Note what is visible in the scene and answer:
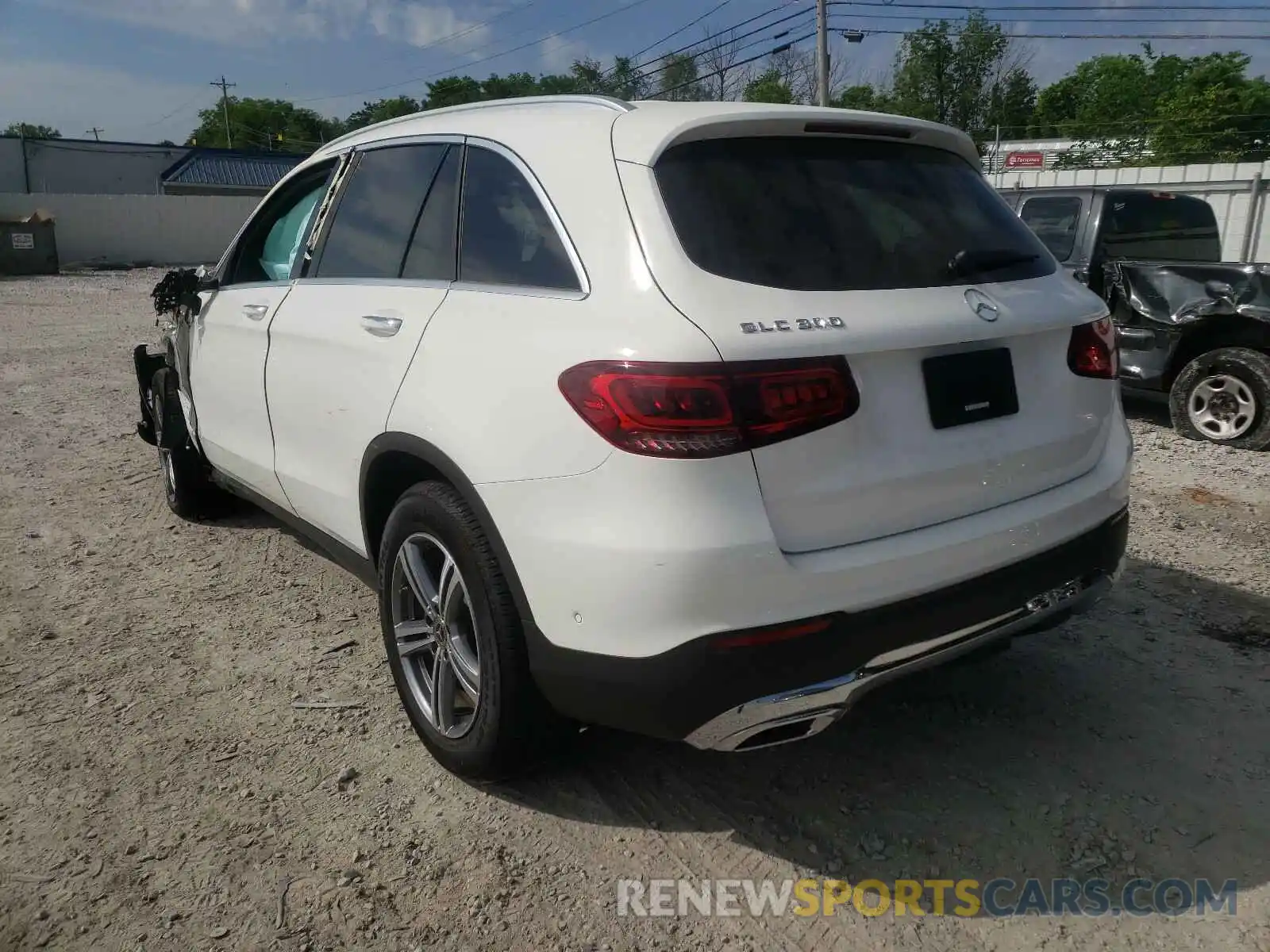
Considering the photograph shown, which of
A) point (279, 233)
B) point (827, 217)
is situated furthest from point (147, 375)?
point (827, 217)

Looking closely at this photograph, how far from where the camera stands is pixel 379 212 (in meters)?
3.37

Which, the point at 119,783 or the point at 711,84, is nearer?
the point at 119,783

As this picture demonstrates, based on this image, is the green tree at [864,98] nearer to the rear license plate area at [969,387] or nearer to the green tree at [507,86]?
the green tree at [507,86]

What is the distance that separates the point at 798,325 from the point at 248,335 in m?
2.57

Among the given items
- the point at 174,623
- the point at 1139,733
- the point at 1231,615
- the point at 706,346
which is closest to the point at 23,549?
the point at 174,623

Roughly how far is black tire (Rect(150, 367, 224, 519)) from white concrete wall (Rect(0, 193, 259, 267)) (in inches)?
1102

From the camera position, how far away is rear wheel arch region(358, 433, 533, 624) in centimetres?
244

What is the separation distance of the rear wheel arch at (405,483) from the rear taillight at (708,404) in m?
0.45

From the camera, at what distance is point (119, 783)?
2.92m

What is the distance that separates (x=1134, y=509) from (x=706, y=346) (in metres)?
4.08

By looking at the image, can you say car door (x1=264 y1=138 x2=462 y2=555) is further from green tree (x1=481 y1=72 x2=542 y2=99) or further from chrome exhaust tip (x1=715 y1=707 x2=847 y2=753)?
green tree (x1=481 y1=72 x2=542 y2=99)

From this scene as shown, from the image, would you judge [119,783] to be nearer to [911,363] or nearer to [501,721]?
[501,721]

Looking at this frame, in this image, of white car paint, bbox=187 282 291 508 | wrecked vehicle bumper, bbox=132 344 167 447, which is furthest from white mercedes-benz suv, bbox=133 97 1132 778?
wrecked vehicle bumper, bbox=132 344 167 447

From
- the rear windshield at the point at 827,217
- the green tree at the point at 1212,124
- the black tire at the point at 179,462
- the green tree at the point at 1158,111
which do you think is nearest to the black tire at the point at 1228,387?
the rear windshield at the point at 827,217
